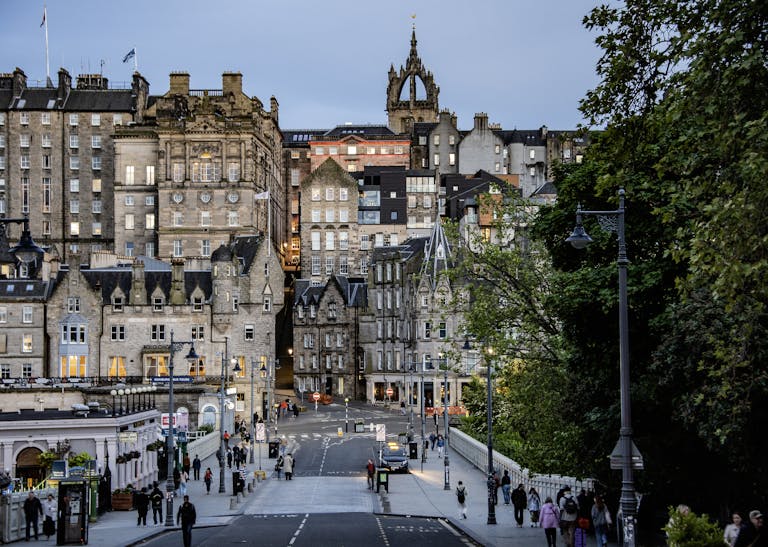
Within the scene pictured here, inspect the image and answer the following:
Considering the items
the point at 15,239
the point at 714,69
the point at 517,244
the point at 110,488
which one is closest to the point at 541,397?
the point at 517,244

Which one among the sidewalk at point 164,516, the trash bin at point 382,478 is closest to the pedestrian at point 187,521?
the sidewalk at point 164,516

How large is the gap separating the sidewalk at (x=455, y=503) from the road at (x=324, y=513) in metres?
0.85

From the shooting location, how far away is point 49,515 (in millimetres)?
40344

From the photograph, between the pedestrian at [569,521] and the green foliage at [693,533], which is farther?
the pedestrian at [569,521]

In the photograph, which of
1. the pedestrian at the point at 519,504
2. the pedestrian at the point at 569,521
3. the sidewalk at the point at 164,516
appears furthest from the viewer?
the pedestrian at the point at 519,504

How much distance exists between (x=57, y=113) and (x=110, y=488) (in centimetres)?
11847

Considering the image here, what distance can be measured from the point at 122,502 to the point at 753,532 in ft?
123

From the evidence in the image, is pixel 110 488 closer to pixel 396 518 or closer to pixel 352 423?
pixel 396 518

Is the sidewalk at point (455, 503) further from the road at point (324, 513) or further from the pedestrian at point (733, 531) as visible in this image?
the pedestrian at point (733, 531)

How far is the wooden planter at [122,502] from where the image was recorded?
53.2m

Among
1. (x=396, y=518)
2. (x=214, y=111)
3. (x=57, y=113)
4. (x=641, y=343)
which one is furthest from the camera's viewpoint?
(x=57, y=113)

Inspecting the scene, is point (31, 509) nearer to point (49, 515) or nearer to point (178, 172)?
point (49, 515)

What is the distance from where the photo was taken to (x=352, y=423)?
10981cm

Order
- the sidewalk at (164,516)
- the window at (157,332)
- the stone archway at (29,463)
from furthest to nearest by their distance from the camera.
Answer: the window at (157,332)
the stone archway at (29,463)
the sidewalk at (164,516)
